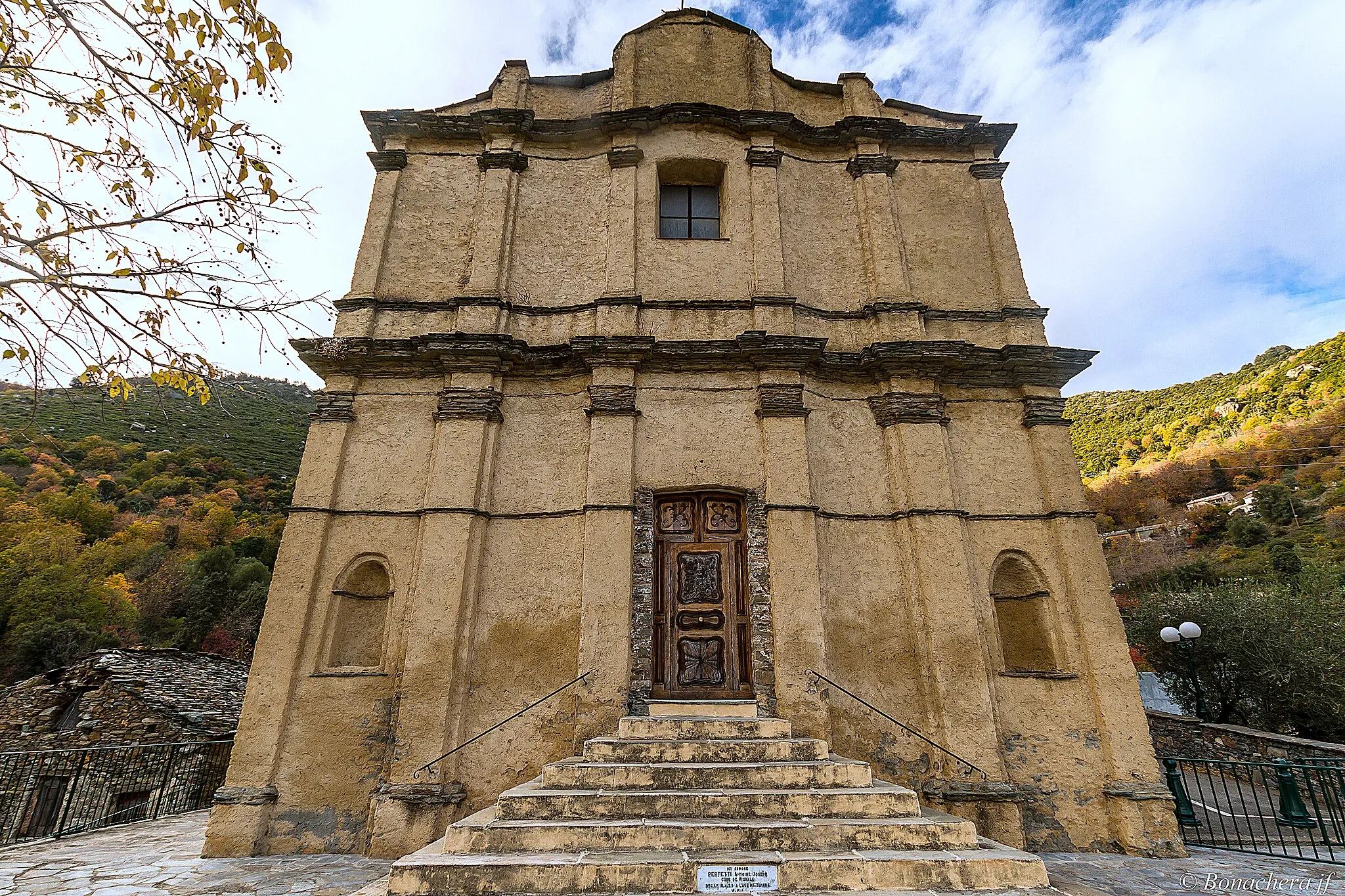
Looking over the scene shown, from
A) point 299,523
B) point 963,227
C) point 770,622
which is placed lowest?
point 770,622

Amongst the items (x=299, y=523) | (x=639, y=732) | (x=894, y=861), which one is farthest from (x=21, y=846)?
(x=894, y=861)

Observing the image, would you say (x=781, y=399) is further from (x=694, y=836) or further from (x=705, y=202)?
(x=694, y=836)

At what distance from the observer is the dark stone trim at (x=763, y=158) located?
9.62 meters

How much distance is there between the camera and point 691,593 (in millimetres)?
7586

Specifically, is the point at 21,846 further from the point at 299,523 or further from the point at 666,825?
the point at 666,825

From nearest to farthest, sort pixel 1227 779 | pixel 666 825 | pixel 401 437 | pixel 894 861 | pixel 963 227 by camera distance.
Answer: pixel 894 861 < pixel 666 825 < pixel 401 437 < pixel 963 227 < pixel 1227 779

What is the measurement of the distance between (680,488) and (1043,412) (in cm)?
511

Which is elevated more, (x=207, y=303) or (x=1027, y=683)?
(x=207, y=303)

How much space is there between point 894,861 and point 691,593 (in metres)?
3.85

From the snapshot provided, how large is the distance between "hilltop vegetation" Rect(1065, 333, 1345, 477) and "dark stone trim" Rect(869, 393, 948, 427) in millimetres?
35425

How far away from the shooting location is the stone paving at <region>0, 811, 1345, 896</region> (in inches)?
199

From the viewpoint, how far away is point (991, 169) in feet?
33.2

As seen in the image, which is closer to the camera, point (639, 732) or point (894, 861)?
point (894, 861)

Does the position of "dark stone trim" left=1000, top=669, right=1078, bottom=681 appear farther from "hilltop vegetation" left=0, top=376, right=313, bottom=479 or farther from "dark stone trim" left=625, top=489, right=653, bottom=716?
"hilltop vegetation" left=0, top=376, right=313, bottom=479
